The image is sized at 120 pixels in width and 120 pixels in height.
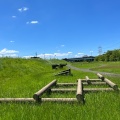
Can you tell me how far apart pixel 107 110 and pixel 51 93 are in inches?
220

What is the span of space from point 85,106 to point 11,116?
2880mm

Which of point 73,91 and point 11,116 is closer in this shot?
point 11,116

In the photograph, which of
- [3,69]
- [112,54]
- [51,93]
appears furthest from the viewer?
[112,54]

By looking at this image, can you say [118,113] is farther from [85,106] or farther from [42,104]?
[42,104]

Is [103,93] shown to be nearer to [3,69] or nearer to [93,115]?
[93,115]

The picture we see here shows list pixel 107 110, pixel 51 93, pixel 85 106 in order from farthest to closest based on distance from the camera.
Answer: pixel 51 93
pixel 85 106
pixel 107 110

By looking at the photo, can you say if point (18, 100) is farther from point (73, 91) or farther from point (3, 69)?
point (3, 69)

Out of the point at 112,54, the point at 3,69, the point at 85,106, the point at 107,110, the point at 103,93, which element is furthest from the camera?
the point at 112,54

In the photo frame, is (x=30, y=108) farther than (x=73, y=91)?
No

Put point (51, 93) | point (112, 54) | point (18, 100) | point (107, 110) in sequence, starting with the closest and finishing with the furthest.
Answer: point (107, 110), point (18, 100), point (51, 93), point (112, 54)

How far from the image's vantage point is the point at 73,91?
14.5 metres

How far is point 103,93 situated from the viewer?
13.6m

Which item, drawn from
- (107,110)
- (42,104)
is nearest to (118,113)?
(107,110)

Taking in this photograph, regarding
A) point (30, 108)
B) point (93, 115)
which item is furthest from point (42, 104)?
point (93, 115)
